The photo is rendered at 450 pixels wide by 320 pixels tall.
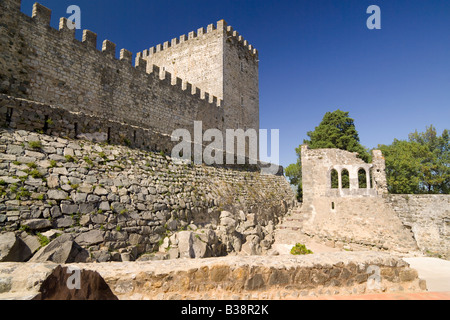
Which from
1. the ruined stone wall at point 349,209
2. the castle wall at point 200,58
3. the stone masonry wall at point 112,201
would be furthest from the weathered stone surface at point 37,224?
the castle wall at point 200,58

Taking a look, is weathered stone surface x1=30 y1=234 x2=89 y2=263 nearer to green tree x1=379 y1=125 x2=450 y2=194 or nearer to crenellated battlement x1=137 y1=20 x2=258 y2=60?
crenellated battlement x1=137 y1=20 x2=258 y2=60

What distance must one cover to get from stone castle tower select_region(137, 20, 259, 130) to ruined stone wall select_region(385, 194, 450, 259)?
1230 cm

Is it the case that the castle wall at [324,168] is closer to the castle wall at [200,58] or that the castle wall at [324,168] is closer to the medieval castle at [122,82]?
the medieval castle at [122,82]

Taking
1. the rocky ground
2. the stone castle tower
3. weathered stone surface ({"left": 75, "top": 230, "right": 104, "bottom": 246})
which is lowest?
the rocky ground

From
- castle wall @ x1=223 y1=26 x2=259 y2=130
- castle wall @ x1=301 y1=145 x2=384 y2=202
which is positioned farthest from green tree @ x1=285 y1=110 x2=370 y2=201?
castle wall @ x1=301 y1=145 x2=384 y2=202

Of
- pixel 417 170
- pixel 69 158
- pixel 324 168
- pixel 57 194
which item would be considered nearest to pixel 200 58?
pixel 324 168

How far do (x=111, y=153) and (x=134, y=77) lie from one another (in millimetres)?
7242

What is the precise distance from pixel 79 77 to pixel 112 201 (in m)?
7.28

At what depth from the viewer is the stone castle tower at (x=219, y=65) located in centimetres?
1988

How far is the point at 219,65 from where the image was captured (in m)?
19.7

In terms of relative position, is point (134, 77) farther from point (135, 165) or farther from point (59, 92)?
point (135, 165)

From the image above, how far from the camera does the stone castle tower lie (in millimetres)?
19875

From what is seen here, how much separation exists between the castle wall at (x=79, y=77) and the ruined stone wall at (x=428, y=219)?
522 inches

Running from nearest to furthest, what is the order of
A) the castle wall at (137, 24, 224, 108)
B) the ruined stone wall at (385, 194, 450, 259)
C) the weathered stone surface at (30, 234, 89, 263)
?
the weathered stone surface at (30, 234, 89, 263) < the ruined stone wall at (385, 194, 450, 259) < the castle wall at (137, 24, 224, 108)
